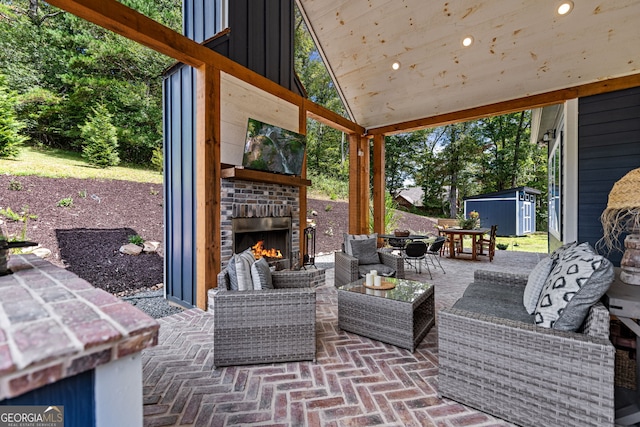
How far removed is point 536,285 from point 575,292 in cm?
66

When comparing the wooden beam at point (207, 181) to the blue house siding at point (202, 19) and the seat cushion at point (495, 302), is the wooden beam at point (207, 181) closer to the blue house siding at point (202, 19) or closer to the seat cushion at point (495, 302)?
the blue house siding at point (202, 19)

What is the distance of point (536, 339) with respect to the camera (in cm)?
162

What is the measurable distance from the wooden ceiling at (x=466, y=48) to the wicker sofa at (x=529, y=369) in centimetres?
422

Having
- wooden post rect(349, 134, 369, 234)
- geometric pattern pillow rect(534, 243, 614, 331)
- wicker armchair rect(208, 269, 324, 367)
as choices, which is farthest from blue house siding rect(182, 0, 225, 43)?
geometric pattern pillow rect(534, 243, 614, 331)

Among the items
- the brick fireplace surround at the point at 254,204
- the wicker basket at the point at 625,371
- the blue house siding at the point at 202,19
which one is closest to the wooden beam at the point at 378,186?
the brick fireplace surround at the point at 254,204

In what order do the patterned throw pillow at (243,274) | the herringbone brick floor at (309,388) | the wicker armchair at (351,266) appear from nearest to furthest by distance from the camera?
1. the herringbone brick floor at (309,388)
2. the patterned throw pillow at (243,274)
3. the wicker armchair at (351,266)

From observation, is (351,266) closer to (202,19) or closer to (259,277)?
(259,277)

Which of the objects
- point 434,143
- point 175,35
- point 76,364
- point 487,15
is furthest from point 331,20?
point 434,143

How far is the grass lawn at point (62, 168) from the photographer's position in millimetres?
6055

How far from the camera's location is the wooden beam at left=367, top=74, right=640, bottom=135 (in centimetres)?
414

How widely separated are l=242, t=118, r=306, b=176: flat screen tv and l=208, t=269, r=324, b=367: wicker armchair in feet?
6.61

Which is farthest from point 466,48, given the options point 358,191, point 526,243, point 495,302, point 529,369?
point 526,243

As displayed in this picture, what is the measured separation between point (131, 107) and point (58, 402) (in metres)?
10.0

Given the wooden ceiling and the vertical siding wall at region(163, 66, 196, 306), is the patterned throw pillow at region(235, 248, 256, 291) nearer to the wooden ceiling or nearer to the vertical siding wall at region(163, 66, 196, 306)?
the vertical siding wall at region(163, 66, 196, 306)
